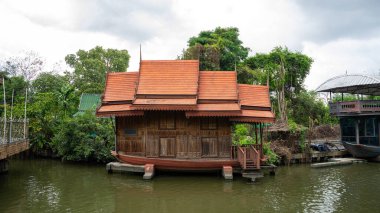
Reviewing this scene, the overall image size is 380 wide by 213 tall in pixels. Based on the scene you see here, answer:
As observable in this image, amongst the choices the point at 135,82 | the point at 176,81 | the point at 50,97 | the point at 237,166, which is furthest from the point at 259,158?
the point at 50,97

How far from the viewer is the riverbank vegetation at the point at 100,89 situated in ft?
70.5

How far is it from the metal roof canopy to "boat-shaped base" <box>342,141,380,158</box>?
3826mm

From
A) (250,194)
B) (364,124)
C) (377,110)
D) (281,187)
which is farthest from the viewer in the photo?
(364,124)

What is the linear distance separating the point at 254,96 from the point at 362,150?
10.1m

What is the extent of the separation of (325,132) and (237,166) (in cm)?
1703

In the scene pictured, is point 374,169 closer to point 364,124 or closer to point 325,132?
point 364,124

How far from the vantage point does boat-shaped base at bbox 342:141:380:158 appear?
72.0 ft

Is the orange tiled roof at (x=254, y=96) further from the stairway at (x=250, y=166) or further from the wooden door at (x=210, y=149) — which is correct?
the stairway at (x=250, y=166)

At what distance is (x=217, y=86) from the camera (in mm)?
17125

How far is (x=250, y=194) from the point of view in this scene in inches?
509

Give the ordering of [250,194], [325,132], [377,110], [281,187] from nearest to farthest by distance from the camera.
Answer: [250,194] < [281,187] < [377,110] < [325,132]

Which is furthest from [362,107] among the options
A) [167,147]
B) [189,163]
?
[167,147]

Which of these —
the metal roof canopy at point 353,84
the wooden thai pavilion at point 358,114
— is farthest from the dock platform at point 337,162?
the metal roof canopy at point 353,84

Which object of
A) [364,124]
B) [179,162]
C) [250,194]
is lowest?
[250,194]
